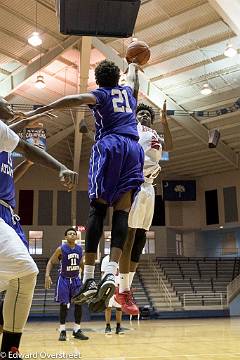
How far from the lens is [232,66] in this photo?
16188 mm

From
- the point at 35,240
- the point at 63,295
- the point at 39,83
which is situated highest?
the point at 39,83

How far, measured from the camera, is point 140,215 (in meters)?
4.14

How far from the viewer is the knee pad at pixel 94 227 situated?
3232 mm

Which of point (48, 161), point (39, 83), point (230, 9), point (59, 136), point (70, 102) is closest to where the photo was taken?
point (70, 102)

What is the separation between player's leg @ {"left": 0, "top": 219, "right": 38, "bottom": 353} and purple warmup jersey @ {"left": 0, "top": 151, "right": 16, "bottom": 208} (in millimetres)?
801

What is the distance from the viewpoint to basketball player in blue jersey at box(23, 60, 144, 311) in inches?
127

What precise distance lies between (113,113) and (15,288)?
4.87 ft

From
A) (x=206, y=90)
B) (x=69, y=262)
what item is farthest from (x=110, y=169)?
(x=206, y=90)

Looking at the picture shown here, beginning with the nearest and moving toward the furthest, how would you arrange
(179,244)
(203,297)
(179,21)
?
(179,21), (203,297), (179,244)

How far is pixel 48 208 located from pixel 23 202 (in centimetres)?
147

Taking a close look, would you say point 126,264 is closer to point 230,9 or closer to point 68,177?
point 68,177

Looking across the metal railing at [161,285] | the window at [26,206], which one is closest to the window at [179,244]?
the metal railing at [161,285]

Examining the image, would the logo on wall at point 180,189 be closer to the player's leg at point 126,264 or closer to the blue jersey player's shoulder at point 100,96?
the player's leg at point 126,264

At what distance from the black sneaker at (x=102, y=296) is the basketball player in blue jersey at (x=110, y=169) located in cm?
8
